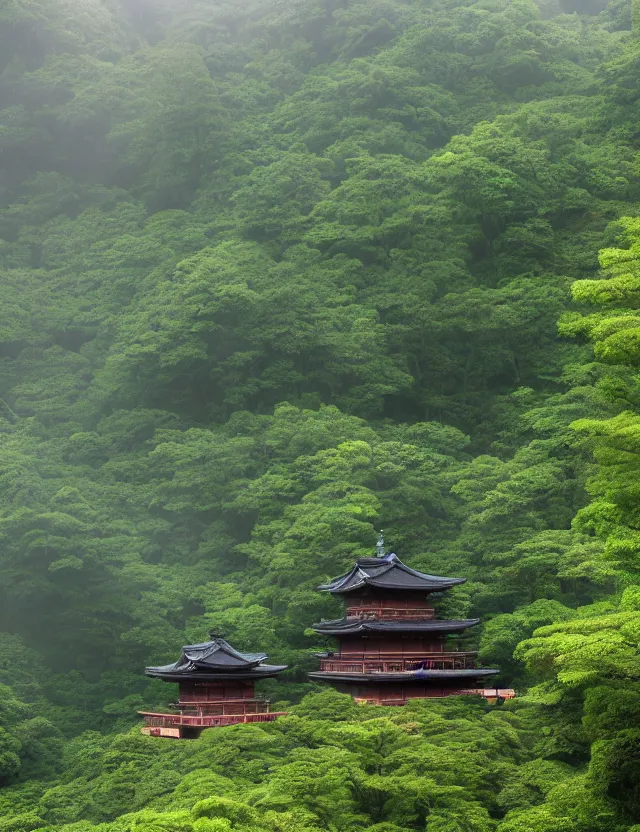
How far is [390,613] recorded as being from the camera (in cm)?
2723

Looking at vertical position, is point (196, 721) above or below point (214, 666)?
below

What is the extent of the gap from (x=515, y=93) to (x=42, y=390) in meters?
35.1

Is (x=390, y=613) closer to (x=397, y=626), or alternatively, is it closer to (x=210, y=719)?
(x=397, y=626)

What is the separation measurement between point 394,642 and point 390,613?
0.77 metres

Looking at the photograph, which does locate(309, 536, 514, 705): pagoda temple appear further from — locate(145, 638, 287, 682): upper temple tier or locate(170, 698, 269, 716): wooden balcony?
locate(170, 698, 269, 716): wooden balcony

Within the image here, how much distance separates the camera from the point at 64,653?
38.9 metres

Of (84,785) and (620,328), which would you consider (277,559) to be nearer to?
(84,785)

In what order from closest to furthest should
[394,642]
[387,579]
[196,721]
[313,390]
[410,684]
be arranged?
[196,721], [410,684], [394,642], [387,579], [313,390]

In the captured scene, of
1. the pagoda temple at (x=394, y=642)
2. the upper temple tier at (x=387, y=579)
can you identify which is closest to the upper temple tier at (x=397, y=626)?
the pagoda temple at (x=394, y=642)

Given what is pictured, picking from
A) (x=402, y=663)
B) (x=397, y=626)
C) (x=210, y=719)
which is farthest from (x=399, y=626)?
(x=210, y=719)

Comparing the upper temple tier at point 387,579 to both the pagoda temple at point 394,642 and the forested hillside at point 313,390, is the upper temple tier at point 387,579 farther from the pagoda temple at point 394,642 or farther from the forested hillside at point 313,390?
the forested hillside at point 313,390

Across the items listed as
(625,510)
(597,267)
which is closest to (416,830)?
(625,510)

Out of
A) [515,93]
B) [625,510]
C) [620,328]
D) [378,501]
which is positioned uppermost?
[515,93]

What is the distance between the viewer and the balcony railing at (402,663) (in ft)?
86.6
